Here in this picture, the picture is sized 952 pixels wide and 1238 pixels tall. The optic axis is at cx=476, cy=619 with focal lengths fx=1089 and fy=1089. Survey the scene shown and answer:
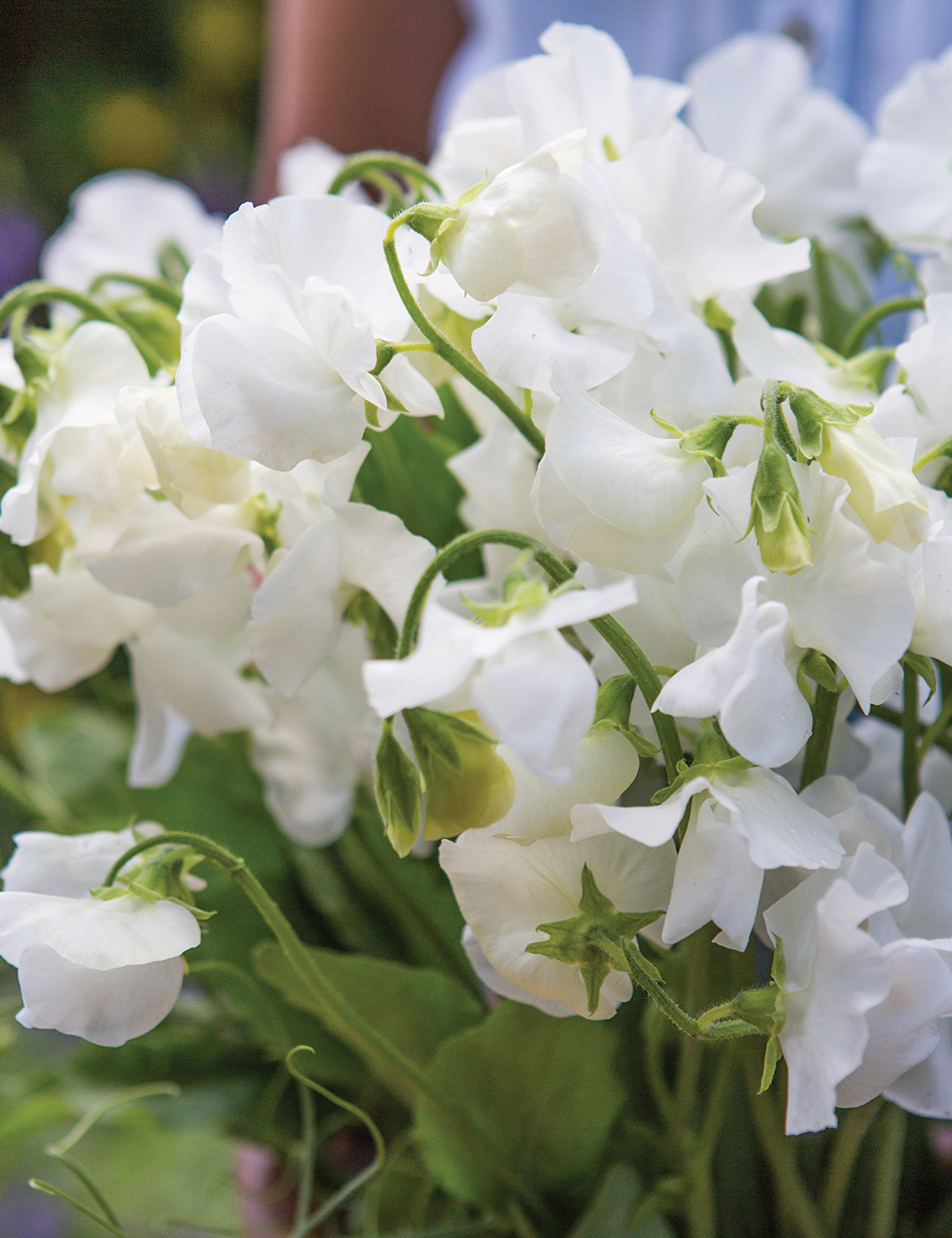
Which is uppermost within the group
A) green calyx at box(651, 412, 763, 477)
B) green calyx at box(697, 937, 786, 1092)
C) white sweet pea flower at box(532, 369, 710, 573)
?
green calyx at box(651, 412, 763, 477)

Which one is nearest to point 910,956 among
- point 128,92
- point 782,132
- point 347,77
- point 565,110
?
point 565,110

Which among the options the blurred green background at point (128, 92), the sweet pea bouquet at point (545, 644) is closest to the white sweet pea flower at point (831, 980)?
the sweet pea bouquet at point (545, 644)

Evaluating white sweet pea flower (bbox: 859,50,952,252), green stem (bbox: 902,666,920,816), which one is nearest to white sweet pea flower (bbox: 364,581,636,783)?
green stem (bbox: 902,666,920,816)

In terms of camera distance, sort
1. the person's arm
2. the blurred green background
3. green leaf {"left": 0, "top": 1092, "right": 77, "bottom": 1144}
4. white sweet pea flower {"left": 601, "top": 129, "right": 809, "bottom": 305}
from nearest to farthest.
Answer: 1. white sweet pea flower {"left": 601, "top": 129, "right": 809, "bottom": 305}
2. green leaf {"left": 0, "top": 1092, "right": 77, "bottom": 1144}
3. the person's arm
4. the blurred green background

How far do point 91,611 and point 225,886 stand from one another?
12 centimetres

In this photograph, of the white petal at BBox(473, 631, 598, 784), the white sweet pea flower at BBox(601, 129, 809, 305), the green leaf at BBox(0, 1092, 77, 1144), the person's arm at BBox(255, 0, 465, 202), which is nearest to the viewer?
the white petal at BBox(473, 631, 598, 784)

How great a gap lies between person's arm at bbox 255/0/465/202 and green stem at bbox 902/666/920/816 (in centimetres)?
56

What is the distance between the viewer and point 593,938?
209mm

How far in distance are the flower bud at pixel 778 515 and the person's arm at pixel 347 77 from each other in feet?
1.86

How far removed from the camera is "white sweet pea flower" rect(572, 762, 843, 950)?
7.5 inches

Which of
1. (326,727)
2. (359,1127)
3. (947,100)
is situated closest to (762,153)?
(947,100)

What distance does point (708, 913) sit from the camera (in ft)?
0.65

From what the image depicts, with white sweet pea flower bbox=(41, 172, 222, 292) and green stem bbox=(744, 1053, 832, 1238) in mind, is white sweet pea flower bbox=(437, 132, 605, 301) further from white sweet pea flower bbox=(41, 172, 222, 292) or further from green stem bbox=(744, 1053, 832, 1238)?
white sweet pea flower bbox=(41, 172, 222, 292)

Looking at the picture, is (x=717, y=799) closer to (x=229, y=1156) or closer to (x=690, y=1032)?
(x=690, y=1032)
